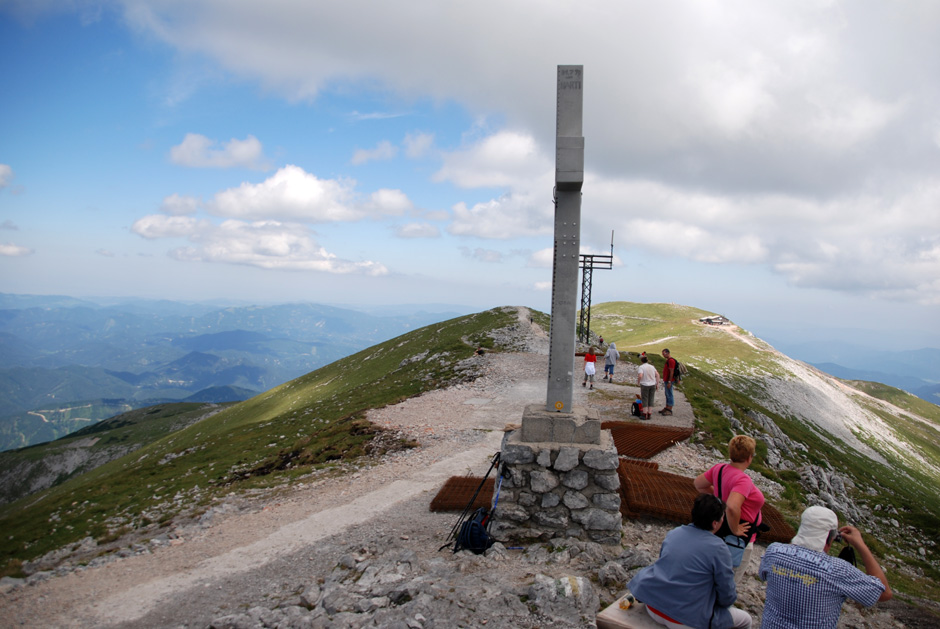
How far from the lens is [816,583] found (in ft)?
15.2

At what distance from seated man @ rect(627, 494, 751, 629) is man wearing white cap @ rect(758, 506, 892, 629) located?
393mm

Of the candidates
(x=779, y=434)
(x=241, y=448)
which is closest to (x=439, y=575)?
(x=241, y=448)

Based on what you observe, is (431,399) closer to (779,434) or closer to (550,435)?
(550,435)

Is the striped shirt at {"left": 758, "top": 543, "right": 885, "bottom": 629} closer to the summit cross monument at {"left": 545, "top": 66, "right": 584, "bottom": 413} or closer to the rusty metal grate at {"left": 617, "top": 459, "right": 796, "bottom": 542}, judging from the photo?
the summit cross monument at {"left": 545, "top": 66, "right": 584, "bottom": 413}

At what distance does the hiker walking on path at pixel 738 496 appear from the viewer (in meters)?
6.03

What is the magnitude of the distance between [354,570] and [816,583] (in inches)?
302

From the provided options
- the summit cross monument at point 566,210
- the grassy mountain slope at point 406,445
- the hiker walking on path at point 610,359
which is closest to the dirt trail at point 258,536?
the grassy mountain slope at point 406,445

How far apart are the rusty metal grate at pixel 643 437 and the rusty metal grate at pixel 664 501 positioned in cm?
313

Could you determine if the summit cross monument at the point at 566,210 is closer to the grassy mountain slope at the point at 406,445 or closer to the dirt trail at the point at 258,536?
the dirt trail at the point at 258,536

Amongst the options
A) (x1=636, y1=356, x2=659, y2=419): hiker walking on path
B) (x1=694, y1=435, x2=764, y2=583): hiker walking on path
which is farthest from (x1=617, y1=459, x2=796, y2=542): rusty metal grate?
(x1=636, y1=356, x2=659, y2=419): hiker walking on path

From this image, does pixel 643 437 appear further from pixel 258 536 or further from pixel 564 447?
pixel 258 536

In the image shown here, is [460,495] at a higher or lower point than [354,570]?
higher

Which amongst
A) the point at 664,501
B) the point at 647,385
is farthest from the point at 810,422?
the point at 664,501

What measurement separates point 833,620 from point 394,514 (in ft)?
31.6
